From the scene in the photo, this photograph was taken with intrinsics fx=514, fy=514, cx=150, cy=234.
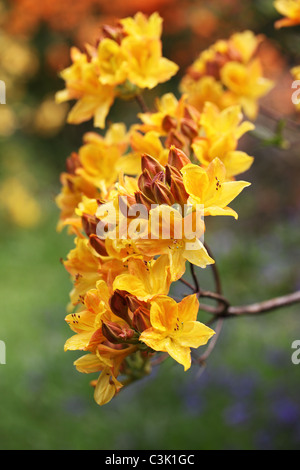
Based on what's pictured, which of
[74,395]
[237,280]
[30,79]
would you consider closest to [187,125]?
[237,280]

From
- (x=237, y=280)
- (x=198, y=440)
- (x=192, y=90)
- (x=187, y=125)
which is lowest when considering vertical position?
(x=198, y=440)

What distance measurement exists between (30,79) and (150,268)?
555 centimetres

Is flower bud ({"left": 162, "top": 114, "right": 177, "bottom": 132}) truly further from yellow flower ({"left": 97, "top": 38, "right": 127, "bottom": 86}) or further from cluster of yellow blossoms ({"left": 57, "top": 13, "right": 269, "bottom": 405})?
yellow flower ({"left": 97, "top": 38, "right": 127, "bottom": 86})

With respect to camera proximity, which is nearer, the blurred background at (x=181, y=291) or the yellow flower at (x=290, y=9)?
the yellow flower at (x=290, y=9)

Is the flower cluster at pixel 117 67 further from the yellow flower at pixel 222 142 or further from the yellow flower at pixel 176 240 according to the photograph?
the yellow flower at pixel 176 240

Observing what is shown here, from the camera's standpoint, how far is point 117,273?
85 cm

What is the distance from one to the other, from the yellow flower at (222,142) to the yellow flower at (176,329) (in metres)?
0.32

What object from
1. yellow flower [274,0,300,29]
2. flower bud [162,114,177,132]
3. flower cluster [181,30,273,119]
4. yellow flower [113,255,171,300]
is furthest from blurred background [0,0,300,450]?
yellow flower [113,255,171,300]

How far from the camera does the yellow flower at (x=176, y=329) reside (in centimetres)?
76

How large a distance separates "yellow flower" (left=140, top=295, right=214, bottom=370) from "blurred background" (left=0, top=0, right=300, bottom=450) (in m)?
0.61

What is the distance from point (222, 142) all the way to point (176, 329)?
391 mm

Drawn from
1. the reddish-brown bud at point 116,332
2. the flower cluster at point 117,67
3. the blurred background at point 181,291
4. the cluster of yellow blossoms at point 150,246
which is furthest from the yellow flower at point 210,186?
the blurred background at point 181,291

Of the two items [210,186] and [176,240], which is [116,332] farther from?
[210,186]
